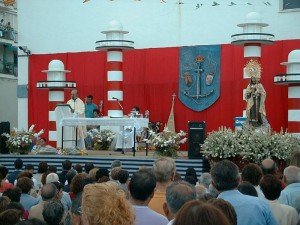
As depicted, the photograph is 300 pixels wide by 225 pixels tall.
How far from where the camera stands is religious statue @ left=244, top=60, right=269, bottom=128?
51.0ft

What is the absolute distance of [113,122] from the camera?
52.3ft

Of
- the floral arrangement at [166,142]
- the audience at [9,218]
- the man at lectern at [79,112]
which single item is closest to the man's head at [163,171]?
the audience at [9,218]

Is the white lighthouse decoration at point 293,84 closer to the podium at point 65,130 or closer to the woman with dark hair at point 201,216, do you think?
the podium at point 65,130

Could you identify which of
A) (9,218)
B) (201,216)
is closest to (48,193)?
(9,218)

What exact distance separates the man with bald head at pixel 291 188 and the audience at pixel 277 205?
483 mm

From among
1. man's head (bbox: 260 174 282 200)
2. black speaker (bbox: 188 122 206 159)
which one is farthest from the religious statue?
man's head (bbox: 260 174 282 200)

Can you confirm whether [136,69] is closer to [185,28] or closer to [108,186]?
[185,28]

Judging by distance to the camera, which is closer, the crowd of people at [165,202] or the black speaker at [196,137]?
the crowd of people at [165,202]

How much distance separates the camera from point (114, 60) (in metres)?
19.0

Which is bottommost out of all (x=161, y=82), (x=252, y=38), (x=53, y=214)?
(x=53, y=214)

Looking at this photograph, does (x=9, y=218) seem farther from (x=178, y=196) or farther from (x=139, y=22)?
(x=139, y=22)

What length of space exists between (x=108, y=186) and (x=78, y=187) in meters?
2.74

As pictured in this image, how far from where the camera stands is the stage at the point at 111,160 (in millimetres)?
14398

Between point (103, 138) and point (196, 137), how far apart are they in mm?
3933
